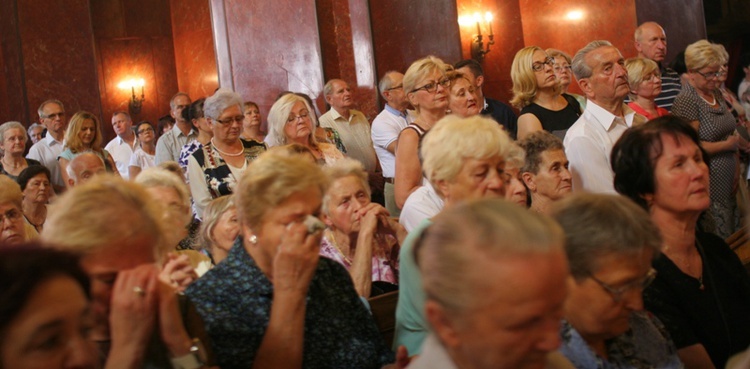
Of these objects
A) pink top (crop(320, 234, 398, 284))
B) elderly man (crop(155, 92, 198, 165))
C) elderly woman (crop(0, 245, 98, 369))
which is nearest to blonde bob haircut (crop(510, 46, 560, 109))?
pink top (crop(320, 234, 398, 284))

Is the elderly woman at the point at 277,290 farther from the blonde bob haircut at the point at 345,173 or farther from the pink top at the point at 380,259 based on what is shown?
the blonde bob haircut at the point at 345,173

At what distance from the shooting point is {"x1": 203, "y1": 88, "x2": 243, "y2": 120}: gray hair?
5328mm

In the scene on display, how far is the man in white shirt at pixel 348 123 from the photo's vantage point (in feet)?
22.7

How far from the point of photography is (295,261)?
2.31m

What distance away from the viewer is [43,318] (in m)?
1.58

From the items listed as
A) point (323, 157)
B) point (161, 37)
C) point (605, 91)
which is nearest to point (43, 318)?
point (605, 91)

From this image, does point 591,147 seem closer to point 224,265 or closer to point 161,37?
point 224,265

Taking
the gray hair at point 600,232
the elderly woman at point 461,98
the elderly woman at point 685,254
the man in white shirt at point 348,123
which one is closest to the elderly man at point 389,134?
the man in white shirt at point 348,123

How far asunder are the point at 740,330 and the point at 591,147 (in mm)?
1460

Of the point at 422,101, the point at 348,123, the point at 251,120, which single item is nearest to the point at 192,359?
the point at 422,101

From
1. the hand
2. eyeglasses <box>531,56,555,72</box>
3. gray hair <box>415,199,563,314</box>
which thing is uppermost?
eyeglasses <box>531,56,555,72</box>

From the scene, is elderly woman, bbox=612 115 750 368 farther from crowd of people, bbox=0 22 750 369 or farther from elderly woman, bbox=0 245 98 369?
elderly woman, bbox=0 245 98 369

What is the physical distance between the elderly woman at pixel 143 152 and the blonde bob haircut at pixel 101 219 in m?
6.13

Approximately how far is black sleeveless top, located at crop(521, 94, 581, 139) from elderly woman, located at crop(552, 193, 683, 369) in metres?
2.74
